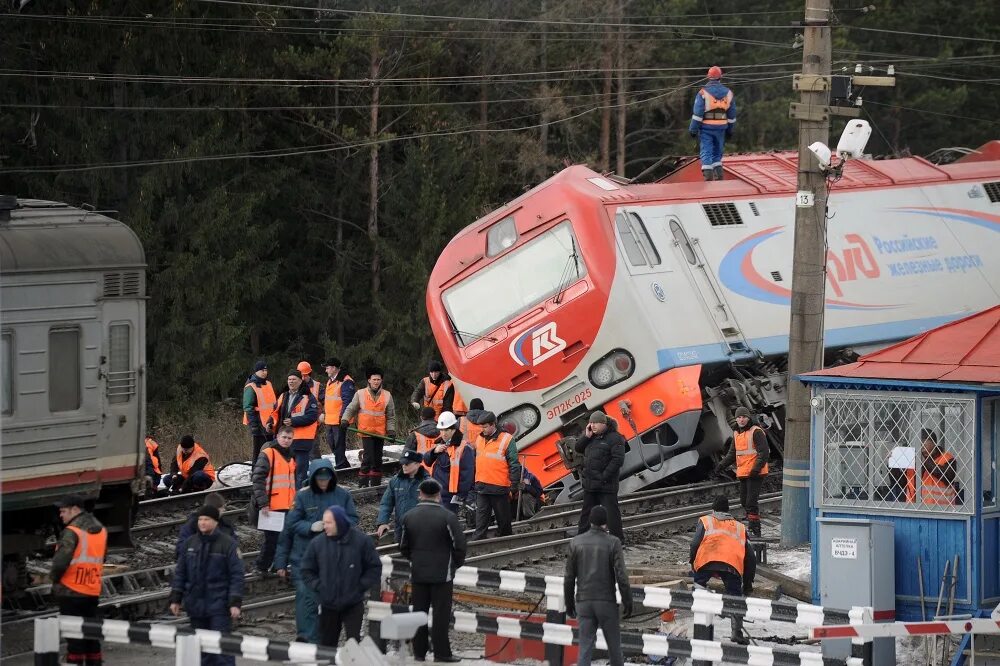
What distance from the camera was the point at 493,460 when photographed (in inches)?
600

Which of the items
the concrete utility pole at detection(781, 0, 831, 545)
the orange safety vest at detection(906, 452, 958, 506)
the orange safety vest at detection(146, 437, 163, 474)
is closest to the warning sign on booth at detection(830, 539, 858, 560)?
the orange safety vest at detection(906, 452, 958, 506)

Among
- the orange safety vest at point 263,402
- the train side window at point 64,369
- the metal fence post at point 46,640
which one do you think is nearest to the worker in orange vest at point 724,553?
the metal fence post at point 46,640

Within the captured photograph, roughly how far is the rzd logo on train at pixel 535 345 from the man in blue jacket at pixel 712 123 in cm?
362

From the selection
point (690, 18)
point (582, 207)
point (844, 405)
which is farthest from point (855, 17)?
point (844, 405)

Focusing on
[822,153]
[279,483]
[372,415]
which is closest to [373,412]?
[372,415]

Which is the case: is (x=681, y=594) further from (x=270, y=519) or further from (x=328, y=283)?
(x=328, y=283)

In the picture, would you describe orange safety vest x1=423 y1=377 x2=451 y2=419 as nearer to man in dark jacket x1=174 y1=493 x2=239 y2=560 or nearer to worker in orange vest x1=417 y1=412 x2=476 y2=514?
worker in orange vest x1=417 y1=412 x2=476 y2=514

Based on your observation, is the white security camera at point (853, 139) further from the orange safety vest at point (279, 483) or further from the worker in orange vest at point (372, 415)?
the orange safety vest at point (279, 483)

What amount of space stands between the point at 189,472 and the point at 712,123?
7.65 m

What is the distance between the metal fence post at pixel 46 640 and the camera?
33.9ft

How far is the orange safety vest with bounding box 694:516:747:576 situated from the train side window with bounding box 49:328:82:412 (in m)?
5.16

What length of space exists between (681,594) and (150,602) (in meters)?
4.49

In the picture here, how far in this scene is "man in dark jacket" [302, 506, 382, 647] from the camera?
10.4 m

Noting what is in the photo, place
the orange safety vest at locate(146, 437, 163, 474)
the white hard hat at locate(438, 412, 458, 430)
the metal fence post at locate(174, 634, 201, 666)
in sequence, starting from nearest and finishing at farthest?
the metal fence post at locate(174, 634, 201, 666) < the white hard hat at locate(438, 412, 458, 430) < the orange safety vest at locate(146, 437, 163, 474)
